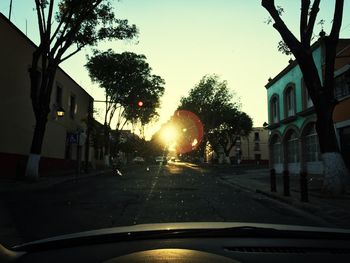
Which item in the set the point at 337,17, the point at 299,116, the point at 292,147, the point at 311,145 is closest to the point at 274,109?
the point at 292,147

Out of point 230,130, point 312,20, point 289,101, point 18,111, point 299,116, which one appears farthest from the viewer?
point 230,130

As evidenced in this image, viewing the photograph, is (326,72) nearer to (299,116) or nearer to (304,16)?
(304,16)

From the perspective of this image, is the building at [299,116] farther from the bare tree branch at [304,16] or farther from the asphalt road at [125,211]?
the asphalt road at [125,211]

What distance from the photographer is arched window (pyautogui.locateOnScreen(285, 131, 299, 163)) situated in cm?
2969

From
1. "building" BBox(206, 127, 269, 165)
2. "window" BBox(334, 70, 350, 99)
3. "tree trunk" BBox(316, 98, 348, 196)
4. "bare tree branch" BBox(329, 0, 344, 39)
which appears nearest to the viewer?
"tree trunk" BBox(316, 98, 348, 196)

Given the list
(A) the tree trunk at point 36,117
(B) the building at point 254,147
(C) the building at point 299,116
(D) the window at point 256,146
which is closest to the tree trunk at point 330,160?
(C) the building at point 299,116

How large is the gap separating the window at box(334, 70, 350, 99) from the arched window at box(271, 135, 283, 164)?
11.0 metres

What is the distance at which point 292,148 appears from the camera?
30734 millimetres

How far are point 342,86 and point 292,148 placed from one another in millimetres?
9243

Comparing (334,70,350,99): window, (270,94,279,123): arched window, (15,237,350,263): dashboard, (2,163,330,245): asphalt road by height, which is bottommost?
(2,163,330,245): asphalt road

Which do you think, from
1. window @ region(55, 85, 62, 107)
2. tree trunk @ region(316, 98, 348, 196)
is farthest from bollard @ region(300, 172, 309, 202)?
window @ region(55, 85, 62, 107)

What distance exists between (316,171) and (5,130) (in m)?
17.8

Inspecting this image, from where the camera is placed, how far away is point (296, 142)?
2969 centimetres

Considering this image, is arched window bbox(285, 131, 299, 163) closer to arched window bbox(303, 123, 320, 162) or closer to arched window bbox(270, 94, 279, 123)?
arched window bbox(303, 123, 320, 162)
